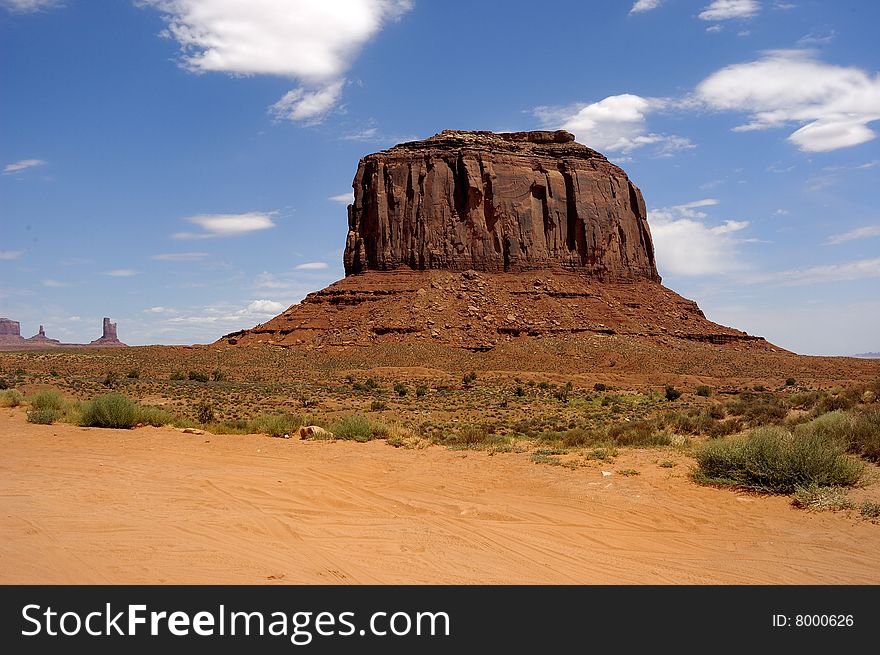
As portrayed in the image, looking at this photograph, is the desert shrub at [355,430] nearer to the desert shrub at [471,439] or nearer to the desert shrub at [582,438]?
the desert shrub at [471,439]

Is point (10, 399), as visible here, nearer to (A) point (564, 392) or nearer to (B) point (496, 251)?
(A) point (564, 392)

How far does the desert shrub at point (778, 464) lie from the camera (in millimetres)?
10000

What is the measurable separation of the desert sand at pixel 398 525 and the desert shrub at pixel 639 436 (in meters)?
2.01

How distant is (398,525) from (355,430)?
8.40 metres

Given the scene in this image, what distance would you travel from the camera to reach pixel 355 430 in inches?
655

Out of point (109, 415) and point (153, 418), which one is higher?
point (109, 415)

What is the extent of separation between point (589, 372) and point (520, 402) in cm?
2249

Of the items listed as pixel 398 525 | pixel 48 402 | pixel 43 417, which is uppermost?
pixel 48 402

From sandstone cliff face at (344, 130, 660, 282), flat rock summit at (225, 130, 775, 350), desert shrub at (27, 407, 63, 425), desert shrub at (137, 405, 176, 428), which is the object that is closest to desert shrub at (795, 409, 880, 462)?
desert shrub at (137, 405, 176, 428)

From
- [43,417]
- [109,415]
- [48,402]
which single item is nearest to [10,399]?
[48,402]

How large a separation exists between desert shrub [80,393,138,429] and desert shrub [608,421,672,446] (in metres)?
12.4

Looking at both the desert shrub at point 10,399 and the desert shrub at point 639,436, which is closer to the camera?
the desert shrub at point 639,436

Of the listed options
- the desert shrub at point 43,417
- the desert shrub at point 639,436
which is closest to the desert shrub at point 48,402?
the desert shrub at point 43,417

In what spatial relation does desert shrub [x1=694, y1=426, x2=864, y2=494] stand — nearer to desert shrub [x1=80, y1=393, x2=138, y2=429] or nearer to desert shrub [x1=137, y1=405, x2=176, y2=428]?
desert shrub [x1=137, y1=405, x2=176, y2=428]
